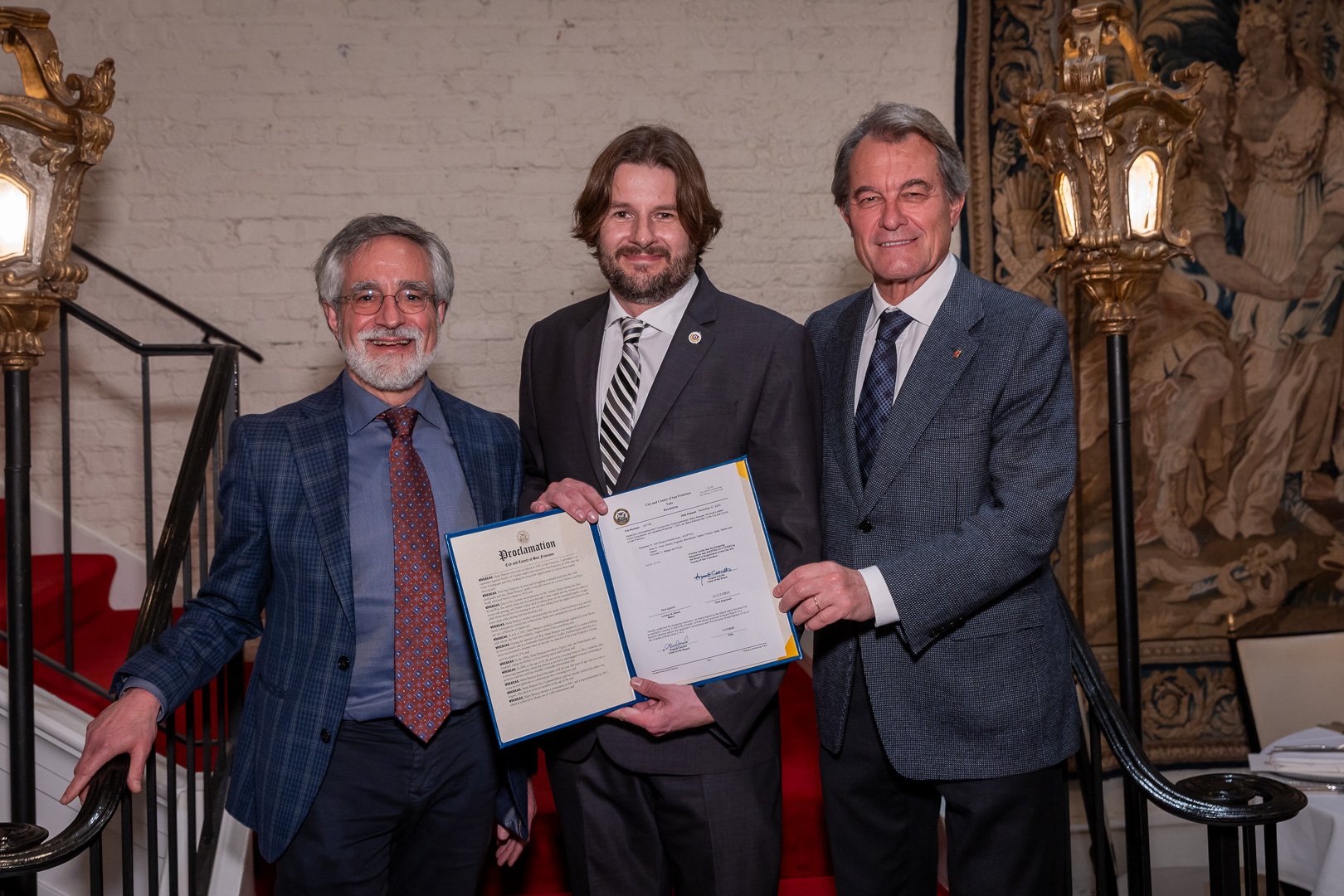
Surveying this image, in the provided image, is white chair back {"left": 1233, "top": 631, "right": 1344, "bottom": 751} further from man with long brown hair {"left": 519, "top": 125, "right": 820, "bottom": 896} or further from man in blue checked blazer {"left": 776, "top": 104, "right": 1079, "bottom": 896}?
man with long brown hair {"left": 519, "top": 125, "right": 820, "bottom": 896}

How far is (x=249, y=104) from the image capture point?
13.3 feet

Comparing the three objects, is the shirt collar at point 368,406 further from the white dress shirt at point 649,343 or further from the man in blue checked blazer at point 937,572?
the man in blue checked blazer at point 937,572

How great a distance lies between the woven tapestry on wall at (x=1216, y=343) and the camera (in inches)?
159

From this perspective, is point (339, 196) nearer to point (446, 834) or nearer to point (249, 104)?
point (249, 104)

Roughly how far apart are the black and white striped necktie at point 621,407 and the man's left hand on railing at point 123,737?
86 centimetres

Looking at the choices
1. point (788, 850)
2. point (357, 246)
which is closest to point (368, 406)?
point (357, 246)

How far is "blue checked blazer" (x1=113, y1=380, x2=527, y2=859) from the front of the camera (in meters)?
1.88

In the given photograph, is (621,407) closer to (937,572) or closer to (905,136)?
(937,572)

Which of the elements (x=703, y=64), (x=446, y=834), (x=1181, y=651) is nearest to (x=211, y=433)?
(x=446, y=834)

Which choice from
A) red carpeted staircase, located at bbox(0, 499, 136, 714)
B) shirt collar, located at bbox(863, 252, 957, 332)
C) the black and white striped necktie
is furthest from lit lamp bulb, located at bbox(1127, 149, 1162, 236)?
red carpeted staircase, located at bbox(0, 499, 136, 714)

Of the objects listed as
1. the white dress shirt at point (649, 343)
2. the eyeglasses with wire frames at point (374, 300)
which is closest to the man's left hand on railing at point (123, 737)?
the eyeglasses with wire frames at point (374, 300)

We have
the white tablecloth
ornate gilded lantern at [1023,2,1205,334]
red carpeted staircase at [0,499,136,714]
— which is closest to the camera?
the white tablecloth

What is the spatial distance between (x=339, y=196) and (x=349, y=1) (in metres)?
0.74

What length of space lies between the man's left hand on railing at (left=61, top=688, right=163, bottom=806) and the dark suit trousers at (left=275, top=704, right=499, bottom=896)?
0.30 m
